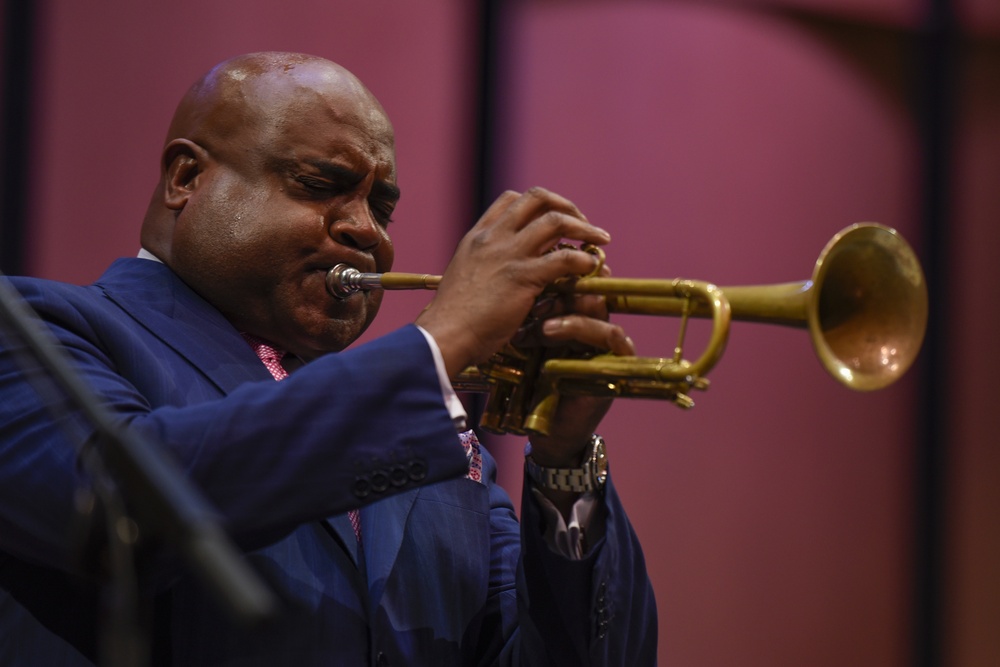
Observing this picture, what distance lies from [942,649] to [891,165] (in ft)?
5.36

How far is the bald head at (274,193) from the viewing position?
2.05 metres

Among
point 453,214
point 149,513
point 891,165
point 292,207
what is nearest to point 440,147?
point 453,214

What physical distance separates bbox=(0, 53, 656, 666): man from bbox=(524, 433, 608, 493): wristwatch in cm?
1

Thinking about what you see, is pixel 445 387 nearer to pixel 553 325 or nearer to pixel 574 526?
pixel 553 325

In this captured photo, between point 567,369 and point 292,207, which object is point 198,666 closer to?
point 567,369

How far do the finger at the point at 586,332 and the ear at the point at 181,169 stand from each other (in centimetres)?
83

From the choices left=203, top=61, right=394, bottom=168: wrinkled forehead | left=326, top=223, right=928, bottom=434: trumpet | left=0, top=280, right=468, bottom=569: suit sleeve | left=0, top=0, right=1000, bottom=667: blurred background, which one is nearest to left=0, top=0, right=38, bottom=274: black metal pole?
left=0, top=0, right=1000, bottom=667: blurred background

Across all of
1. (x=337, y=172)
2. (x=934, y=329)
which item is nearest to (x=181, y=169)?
(x=337, y=172)

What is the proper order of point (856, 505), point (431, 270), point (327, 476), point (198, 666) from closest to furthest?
point (327, 476), point (198, 666), point (431, 270), point (856, 505)

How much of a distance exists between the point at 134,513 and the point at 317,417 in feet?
1.24

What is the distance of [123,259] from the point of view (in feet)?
6.97

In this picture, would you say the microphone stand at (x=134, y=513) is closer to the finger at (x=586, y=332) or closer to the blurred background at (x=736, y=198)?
the finger at (x=586, y=332)

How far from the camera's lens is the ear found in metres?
2.14

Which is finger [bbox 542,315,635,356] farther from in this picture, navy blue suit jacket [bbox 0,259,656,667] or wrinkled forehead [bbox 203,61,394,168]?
wrinkled forehead [bbox 203,61,394,168]
